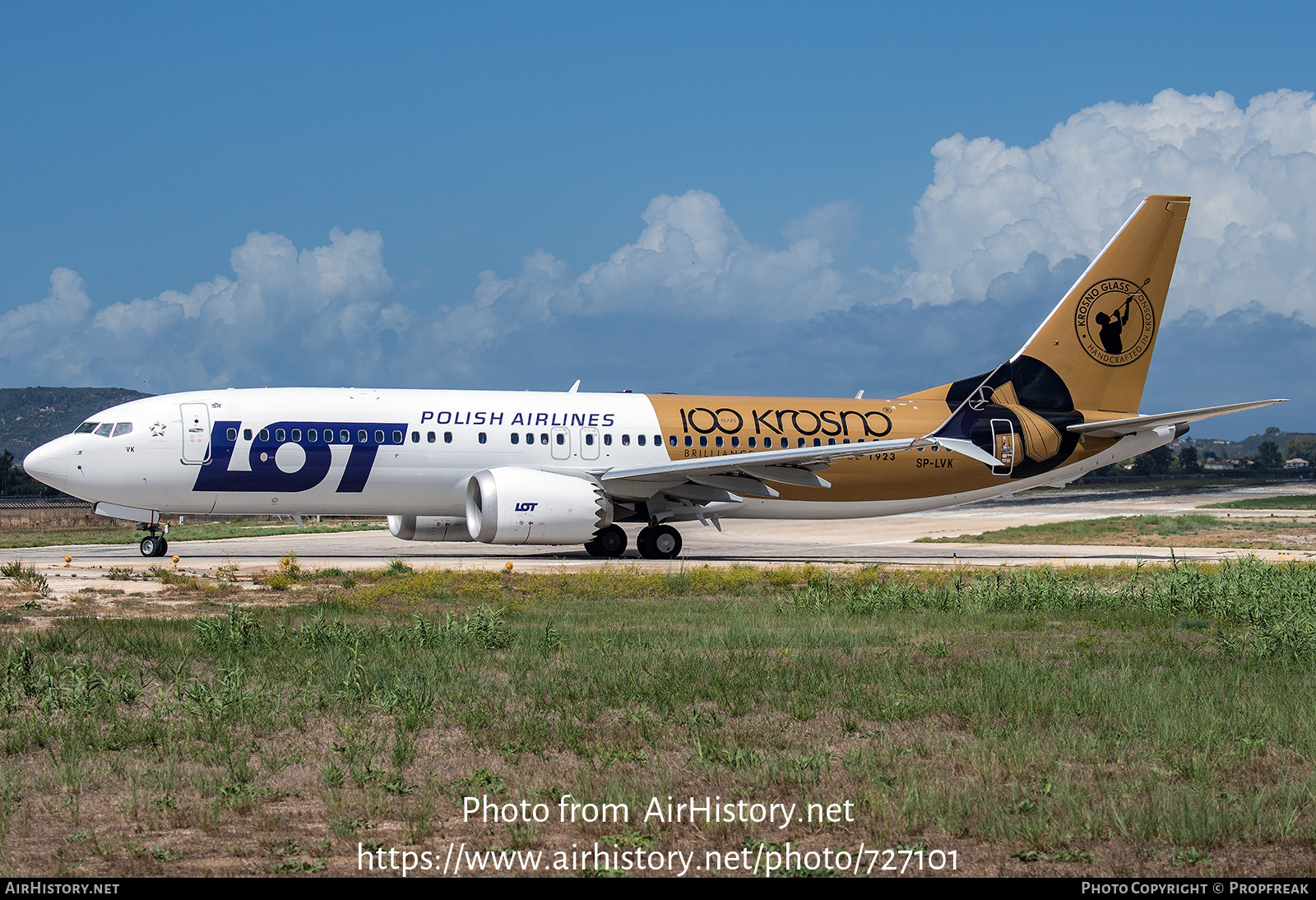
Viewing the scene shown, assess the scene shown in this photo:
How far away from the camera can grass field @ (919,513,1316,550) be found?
3306 cm

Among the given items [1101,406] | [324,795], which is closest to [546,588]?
[324,795]

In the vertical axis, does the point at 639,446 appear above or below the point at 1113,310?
below

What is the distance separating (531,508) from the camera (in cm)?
2327

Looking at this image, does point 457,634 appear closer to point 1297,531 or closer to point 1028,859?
point 1028,859

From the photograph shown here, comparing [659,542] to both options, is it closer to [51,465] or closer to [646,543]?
[646,543]

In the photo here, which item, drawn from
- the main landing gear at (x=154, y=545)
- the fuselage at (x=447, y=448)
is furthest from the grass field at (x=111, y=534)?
the fuselage at (x=447, y=448)

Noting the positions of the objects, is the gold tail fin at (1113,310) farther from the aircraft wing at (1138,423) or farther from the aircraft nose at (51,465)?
the aircraft nose at (51,465)

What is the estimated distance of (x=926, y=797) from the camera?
583 centimetres

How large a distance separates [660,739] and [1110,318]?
25101mm

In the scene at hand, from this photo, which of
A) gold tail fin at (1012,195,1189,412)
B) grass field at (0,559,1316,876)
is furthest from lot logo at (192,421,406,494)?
gold tail fin at (1012,195,1189,412)

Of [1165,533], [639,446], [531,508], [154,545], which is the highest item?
[639,446]

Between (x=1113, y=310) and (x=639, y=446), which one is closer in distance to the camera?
(x=639, y=446)

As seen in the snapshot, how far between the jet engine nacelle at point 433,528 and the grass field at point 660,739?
13.3 m

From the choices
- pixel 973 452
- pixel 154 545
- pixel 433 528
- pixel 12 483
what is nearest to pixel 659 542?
pixel 433 528
